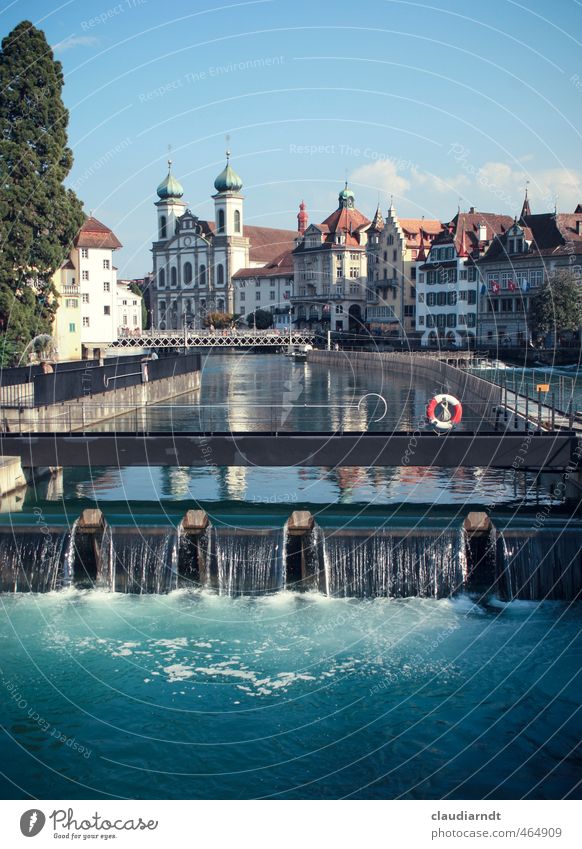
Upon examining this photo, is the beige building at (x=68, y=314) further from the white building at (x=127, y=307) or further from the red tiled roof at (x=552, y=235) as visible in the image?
the white building at (x=127, y=307)

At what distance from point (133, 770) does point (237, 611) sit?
873cm

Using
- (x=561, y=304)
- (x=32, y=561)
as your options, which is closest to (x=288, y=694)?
(x=32, y=561)

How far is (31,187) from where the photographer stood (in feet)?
238

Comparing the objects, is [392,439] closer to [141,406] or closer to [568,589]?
[568,589]

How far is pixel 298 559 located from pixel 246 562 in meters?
1.63

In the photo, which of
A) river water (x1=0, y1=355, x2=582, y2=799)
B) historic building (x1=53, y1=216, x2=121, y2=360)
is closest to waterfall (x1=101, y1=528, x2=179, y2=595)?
river water (x1=0, y1=355, x2=582, y2=799)

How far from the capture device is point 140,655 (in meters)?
25.3

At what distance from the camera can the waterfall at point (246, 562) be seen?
1197 inches

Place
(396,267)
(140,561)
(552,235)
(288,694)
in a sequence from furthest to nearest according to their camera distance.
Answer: (396,267), (552,235), (140,561), (288,694)

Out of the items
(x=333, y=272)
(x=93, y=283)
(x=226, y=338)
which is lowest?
(x=226, y=338)

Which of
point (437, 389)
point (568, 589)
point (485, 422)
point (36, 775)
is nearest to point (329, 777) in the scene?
point (36, 775)

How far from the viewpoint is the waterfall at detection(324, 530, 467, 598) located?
29.9 metres

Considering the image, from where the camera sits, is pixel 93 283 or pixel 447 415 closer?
pixel 447 415

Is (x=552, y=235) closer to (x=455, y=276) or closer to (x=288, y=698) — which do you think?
(x=455, y=276)
